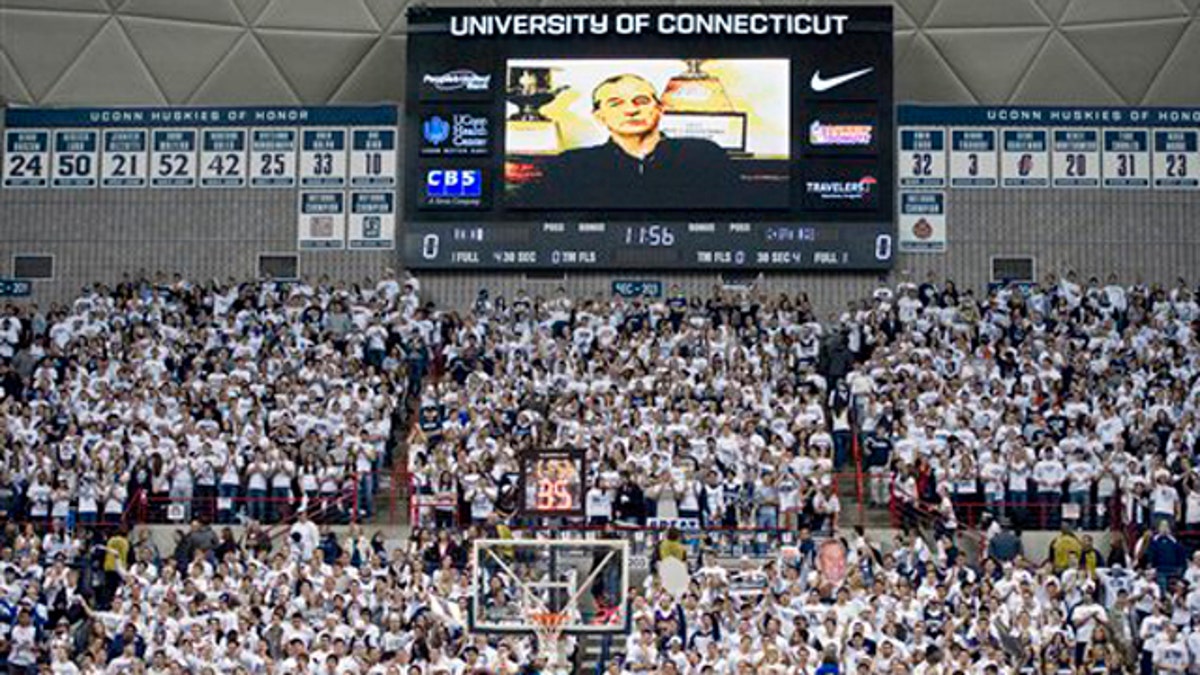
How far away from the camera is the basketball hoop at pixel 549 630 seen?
114ft

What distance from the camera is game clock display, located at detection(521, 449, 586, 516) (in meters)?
35.8

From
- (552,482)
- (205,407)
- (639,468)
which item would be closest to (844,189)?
(639,468)

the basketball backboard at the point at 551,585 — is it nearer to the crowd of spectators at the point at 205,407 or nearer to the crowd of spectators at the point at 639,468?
the crowd of spectators at the point at 639,468

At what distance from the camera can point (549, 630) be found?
3478 cm

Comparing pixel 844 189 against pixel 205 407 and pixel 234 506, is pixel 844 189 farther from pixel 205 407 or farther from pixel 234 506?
pixel 234 506

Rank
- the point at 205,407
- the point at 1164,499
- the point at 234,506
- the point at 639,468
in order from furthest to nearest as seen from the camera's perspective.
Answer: the point at 205,407 → the point at 234,506 → the point at 639,468 → the point at 1164,499

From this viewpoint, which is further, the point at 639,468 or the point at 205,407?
the point at 205,407

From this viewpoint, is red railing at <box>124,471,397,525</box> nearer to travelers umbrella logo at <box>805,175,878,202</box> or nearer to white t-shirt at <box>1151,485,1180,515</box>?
travelers umbrella logo at <box>805,175,878,202</box>

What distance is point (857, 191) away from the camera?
49.9 metres

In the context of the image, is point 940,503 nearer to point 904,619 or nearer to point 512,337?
point 904,619

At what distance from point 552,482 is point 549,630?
8.22 feet

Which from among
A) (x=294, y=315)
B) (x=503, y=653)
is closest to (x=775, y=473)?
(x=503, y=653)

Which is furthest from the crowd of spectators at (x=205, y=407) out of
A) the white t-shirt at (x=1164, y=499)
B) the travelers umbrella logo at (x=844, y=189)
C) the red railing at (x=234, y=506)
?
the white t-shirt at (x=1164, y=499)

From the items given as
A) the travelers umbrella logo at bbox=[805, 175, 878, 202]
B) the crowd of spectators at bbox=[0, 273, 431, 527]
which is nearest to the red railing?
the crowd of spectators at bbox=[0, 273, 431, 527]
